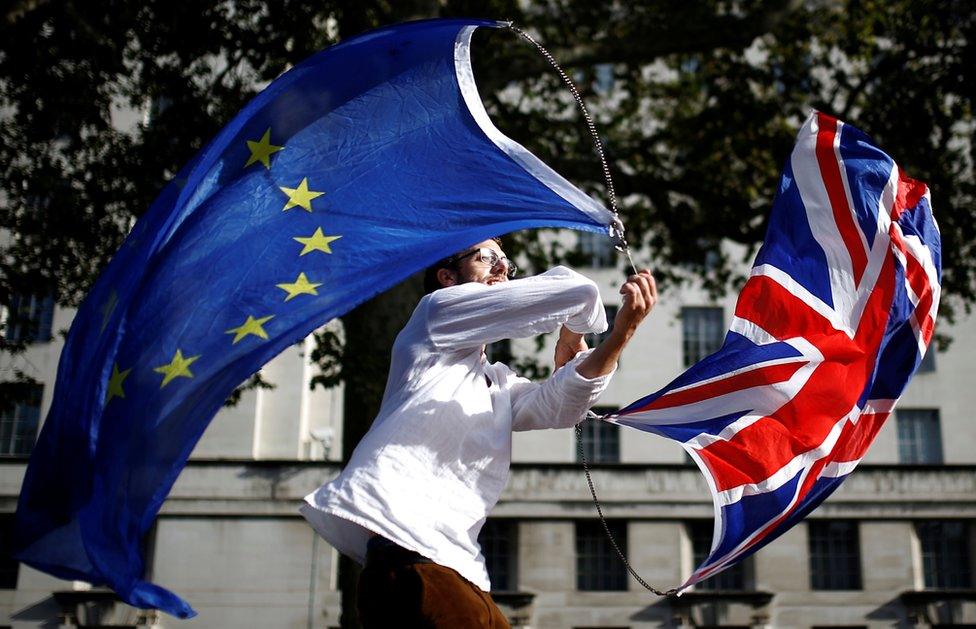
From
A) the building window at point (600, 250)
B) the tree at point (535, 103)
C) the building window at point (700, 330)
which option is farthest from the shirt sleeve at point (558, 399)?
the building window at point (700, 330)

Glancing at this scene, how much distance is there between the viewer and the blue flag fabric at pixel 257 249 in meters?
4.83

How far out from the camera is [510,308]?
4.44 metres

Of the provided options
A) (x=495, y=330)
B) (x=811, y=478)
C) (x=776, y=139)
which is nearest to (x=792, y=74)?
(x=776, y=139)

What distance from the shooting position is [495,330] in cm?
449

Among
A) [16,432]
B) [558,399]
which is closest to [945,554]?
[16,432]

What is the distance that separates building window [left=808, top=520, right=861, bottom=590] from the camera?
32.3 m

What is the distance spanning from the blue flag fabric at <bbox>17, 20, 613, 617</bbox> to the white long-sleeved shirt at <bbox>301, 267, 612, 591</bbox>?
509mm

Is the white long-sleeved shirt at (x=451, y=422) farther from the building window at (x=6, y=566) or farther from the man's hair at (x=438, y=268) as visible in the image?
A: the building window at (x=6, y=566)

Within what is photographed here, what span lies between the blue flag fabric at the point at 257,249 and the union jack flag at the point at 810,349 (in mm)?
1313

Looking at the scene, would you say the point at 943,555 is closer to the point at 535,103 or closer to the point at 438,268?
the point at 535,103

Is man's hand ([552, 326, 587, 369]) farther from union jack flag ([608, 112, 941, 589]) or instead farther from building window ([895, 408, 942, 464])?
building window ([895, 408, 942, 464])

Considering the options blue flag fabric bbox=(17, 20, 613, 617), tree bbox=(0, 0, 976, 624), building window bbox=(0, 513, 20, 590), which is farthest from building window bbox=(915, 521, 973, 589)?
blue flag fabric bbox=(17, 20, 613, 617)

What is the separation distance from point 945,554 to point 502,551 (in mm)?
12011

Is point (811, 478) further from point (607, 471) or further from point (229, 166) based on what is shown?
point (607, 471)
